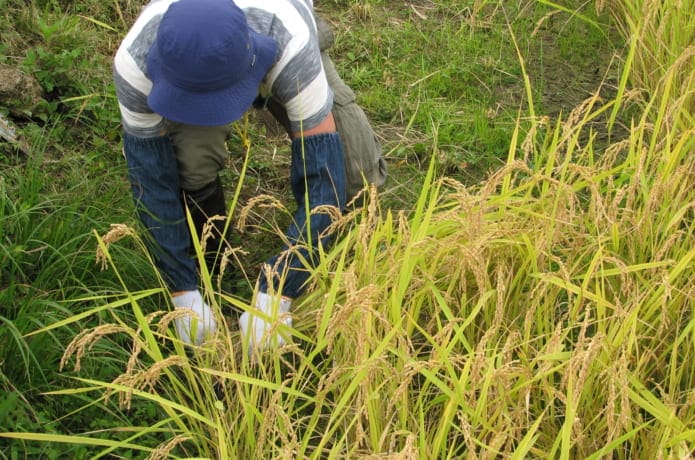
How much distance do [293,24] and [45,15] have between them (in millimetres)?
1573

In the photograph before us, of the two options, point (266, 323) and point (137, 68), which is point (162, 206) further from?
point (266, 323)

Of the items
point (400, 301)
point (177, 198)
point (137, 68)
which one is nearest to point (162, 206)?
point (177, 198)

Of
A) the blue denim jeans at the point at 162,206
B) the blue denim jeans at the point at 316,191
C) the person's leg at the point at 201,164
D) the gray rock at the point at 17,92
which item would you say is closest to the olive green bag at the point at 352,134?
the blue denim jeans at the point at 316,191

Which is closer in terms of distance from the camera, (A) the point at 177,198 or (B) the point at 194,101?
(B) the point at 194,101

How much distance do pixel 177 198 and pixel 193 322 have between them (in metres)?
0.47

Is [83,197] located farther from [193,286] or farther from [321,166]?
[321,166]

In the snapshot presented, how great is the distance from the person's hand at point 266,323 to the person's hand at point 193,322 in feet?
0.26

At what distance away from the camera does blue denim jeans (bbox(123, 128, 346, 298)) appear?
2.20 meters

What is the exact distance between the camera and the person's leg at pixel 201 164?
2.27 meters

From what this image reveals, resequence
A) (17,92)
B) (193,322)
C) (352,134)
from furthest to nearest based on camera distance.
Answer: (17,92), (352,134), (193,322)

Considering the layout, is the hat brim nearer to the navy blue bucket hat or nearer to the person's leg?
the navy blue bucket hat

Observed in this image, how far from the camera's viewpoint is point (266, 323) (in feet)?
6.21

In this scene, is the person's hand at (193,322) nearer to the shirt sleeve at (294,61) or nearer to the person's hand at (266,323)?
the person's hand at (266,323)

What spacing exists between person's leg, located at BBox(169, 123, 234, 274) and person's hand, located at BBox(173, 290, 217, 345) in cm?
11
